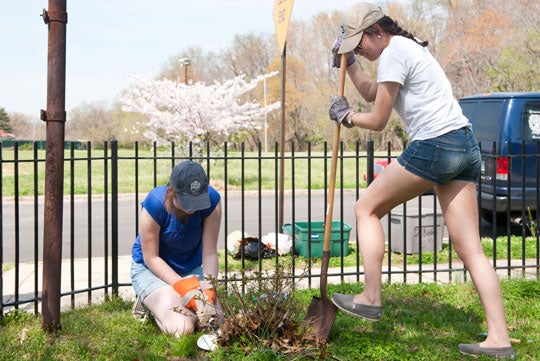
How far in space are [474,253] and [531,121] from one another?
5633 mm

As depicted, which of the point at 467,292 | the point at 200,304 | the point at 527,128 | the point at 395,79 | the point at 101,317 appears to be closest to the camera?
the point at 395,79

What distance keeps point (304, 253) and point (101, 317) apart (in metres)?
2.92

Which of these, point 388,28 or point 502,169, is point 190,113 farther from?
point 388,28

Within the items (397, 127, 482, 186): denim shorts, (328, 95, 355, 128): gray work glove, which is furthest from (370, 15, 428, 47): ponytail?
(397, 127, 482, 186): denim shorts

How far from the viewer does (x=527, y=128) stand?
8.51 meters

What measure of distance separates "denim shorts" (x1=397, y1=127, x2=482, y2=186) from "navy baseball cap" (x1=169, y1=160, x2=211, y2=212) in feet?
3.91

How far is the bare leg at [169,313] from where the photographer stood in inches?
156

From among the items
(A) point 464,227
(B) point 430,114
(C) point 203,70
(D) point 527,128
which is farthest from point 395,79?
(C) point 203,70

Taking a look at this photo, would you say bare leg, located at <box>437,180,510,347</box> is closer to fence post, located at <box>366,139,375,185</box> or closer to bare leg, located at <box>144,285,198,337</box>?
bare leg, located at <box>144,285,198,337</box>

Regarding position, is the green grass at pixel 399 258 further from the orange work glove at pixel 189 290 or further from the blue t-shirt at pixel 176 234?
the orange work glove at pixel 189 290

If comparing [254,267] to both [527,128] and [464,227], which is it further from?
[527,128]

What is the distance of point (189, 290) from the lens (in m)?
3.90

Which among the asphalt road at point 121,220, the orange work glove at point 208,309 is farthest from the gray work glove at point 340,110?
the asphalt road at point 121,220

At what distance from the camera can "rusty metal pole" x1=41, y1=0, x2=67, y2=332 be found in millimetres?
3922
